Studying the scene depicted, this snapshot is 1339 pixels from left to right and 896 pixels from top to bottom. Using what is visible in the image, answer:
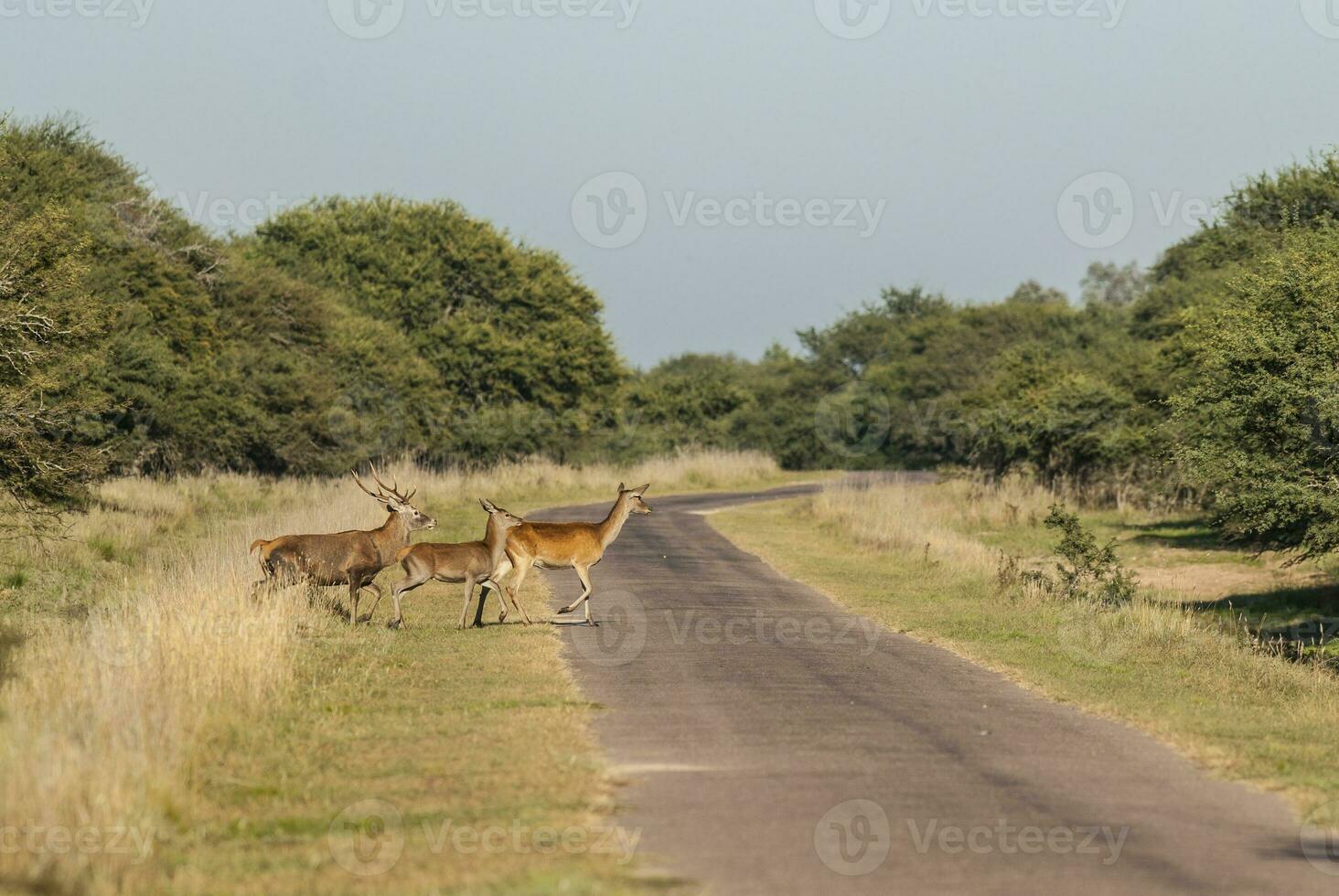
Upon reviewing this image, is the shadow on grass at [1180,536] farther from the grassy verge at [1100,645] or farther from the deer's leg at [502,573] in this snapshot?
the deer's leg at [502,573]

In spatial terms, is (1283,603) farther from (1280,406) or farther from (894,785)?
(894,785)

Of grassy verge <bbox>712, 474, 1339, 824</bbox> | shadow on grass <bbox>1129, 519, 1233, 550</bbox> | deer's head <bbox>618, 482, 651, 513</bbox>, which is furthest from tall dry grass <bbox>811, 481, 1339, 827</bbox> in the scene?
shadow on grass <bbox>1129, 519, 1233, 550</bbox>

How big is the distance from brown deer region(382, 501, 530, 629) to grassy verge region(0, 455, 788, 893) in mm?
581

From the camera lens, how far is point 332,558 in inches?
724

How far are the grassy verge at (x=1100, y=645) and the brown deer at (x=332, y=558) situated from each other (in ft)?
23.0

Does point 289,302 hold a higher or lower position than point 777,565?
higher

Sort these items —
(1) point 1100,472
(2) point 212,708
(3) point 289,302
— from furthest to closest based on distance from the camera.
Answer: (3) point 289,302 < (1) point 1100,472 < (2) point 212,708

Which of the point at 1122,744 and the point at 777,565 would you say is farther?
the point at 777,565

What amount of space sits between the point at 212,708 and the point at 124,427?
29.9 meters

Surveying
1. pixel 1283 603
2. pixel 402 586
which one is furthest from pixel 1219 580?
pixel 402 586

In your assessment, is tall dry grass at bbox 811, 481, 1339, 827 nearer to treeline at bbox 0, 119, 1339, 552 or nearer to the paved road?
the paved road

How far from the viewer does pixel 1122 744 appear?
38.8ft

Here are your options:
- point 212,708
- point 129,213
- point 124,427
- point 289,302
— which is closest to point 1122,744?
point 212,708

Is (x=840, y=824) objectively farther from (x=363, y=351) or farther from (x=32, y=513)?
(x=363, y=351)
